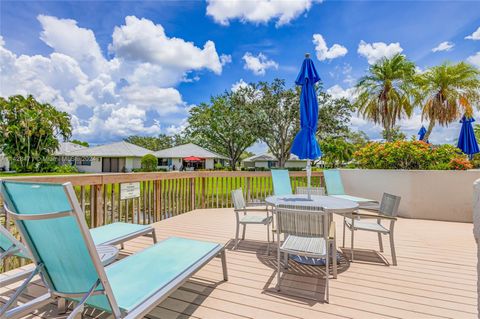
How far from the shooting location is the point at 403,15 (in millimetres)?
6754

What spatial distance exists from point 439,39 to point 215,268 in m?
10.5

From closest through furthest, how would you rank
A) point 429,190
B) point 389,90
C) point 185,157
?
1. point 429,190
2. point 389,90
3. point 185,157

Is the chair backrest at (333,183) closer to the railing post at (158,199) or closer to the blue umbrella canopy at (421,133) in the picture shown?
the railing post at (158,199)

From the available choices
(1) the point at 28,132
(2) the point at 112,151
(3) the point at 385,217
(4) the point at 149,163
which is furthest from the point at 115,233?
(2) the point at 112,151

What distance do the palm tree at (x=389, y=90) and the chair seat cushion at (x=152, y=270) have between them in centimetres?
1406

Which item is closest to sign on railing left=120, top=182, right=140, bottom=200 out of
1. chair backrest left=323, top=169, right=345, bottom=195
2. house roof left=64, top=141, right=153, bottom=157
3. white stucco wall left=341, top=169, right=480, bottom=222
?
chair backrest left=323, top=169, right=345, bottom=195

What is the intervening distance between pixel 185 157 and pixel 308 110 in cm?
2428

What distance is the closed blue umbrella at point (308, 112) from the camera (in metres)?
3.97

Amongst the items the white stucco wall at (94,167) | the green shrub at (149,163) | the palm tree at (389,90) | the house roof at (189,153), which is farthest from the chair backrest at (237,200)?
the white stucco wall at (94,167)

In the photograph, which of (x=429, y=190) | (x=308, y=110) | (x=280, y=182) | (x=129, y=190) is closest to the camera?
(x=308, y=110)

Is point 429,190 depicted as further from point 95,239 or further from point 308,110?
point 95,239

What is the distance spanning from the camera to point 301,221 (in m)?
2.49

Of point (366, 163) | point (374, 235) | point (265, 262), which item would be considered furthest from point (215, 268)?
point (366, 163)

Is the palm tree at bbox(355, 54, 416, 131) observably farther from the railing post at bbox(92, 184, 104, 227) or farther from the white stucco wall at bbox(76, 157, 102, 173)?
the white stucco wall at bbox(76, 157, 102, 173)
